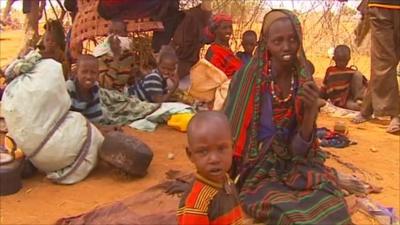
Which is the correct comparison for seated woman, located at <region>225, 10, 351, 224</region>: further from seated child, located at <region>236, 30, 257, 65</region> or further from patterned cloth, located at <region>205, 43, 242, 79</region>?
seated child, located at <region>236, 30, 257, 65</region>

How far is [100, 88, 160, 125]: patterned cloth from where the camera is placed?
5879mm

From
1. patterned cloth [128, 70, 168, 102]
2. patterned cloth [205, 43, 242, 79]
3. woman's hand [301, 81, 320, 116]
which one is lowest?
patterned cloth [128, 70, 168, 102]

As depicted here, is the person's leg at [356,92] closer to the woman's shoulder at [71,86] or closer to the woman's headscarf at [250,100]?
the woman's shoulder at [71,86]

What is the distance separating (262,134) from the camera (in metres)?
3.73

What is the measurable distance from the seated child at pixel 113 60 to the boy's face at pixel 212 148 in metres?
4.12

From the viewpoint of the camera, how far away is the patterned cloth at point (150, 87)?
6.17m

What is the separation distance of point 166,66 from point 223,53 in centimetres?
68

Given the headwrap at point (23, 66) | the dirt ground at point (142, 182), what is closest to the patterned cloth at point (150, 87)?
the dirt ground at point (142, 182)

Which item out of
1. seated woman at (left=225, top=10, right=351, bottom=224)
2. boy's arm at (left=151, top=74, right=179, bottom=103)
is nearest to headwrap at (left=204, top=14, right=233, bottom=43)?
boy's arm at (left=151, top=74, right=179, bottom=103)

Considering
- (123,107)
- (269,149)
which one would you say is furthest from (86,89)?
(269,149)

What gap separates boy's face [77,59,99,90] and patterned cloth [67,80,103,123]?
75 millimetres

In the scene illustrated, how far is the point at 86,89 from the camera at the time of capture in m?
5.08

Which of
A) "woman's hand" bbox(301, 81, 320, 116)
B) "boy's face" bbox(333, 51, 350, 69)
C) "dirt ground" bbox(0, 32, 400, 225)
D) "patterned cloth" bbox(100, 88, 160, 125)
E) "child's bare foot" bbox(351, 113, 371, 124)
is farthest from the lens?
"boy's face" bbox(333, 51, 350, 69)

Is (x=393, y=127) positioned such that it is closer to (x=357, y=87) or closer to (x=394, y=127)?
(x=394, y=127)
